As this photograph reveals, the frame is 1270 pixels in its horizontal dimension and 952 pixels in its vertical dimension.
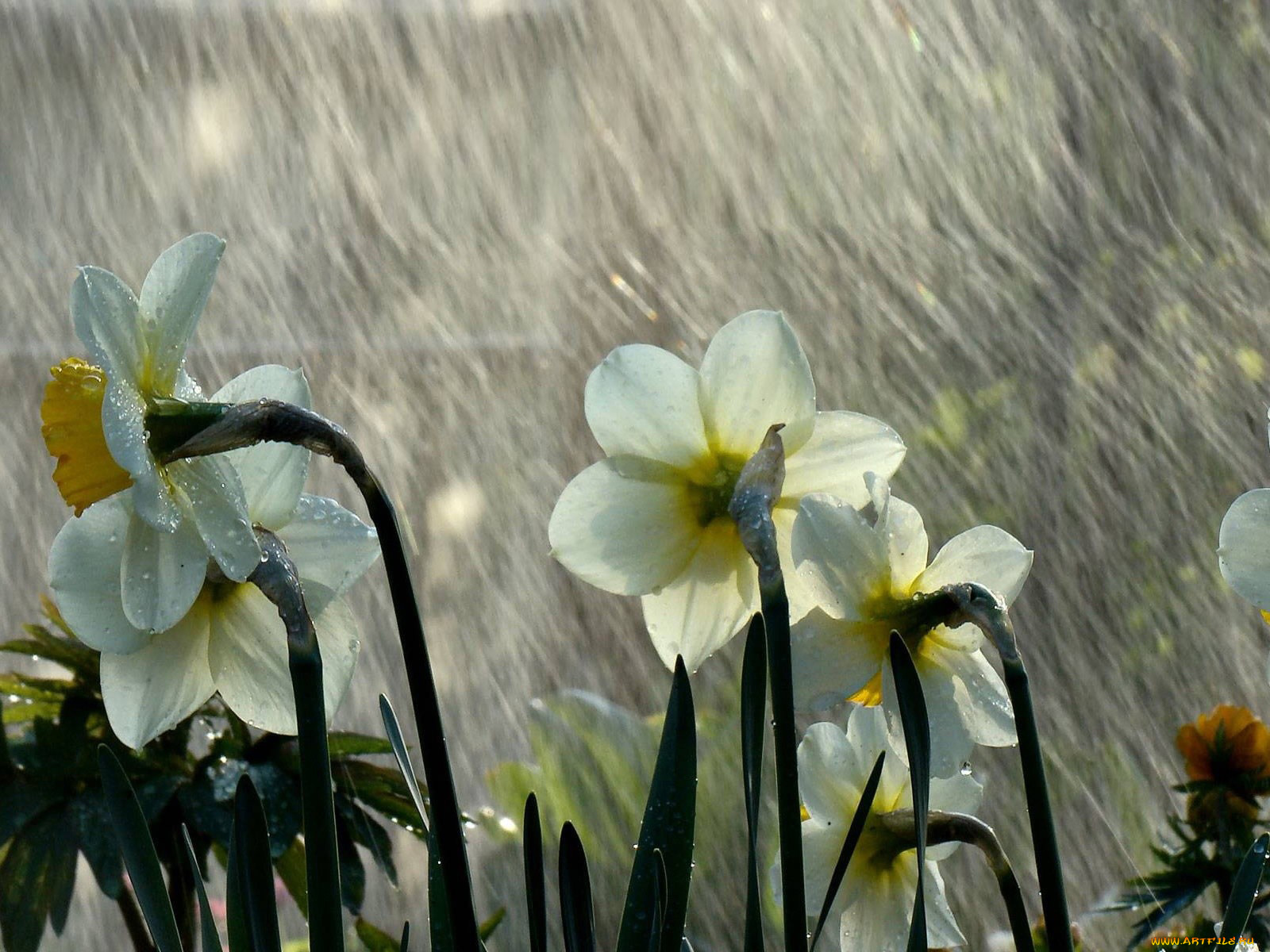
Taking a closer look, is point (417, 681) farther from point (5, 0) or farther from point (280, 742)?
point (5, 0)

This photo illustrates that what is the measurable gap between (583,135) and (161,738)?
1500 mm

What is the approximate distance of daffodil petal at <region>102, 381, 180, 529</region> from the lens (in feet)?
0.74

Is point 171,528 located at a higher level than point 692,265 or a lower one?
lower

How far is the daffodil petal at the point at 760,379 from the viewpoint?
30 centimetres

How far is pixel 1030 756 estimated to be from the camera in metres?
0.26

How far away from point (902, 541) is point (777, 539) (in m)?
0.03

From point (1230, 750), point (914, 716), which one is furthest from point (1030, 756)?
point (1230, 750)

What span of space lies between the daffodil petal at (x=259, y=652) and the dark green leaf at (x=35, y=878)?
1.45ft

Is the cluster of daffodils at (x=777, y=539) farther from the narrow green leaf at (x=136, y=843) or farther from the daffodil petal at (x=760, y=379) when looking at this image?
the narrow green leaf at (x=136, y=843)

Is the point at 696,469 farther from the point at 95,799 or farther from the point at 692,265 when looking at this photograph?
the point at 692,265

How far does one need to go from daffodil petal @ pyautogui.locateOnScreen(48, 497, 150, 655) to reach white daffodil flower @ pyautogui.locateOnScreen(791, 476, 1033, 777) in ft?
0.49

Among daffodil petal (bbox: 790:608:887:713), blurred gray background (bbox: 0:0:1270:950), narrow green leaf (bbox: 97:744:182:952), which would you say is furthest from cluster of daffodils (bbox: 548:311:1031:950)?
blurred gray background (bbox: 0:0:1270:950)

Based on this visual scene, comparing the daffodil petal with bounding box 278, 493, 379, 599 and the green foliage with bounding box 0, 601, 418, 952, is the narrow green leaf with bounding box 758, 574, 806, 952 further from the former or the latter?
the green foliage with bounding box 0, 601, 418, 952

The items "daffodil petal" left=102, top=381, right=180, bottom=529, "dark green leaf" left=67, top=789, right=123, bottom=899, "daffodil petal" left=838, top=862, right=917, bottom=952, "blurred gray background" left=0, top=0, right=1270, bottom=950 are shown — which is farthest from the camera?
"blurred gray background" left=0, top=0, right=1270, bottom=950
